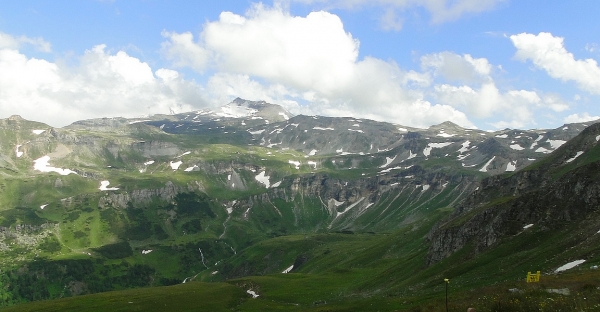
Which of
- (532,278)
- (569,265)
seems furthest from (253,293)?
(532,278)

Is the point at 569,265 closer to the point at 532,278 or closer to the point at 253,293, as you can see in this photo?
the point at 532,278

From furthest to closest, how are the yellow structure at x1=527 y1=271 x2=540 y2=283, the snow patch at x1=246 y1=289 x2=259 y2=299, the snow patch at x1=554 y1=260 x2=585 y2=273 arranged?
the snow patch at x1=246 y1=289 x2=259 y2=299, the snow patch at x1=554 y1=260 x2=585 y2=273, the yellow structure at x1=527 y1=271 x2=540 y2=283

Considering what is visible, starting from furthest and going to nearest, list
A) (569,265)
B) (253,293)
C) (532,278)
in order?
(253,293)
(569,265)
(532,278)

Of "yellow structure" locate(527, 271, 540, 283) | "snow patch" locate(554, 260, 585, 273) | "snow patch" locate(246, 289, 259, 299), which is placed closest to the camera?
"yellow structure" locate(527, 271, 540, 283)

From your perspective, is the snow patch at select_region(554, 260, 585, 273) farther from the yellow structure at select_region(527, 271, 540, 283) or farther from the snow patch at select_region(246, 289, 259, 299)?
the snow patch at select_region(246, 289, 259, 299)

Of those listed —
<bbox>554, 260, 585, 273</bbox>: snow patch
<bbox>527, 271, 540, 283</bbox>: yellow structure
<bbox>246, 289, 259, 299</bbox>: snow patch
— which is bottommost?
<bbox>246, 289, 259, 299</bbox>: snow patch

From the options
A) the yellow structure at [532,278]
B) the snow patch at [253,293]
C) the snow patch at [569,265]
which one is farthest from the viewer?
the snow patch at [253,293]

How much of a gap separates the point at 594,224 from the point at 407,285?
37718mm

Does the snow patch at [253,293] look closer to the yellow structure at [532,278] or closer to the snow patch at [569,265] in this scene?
the snow patch at [569,265]

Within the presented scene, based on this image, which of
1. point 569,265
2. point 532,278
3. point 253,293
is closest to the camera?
point 532,278

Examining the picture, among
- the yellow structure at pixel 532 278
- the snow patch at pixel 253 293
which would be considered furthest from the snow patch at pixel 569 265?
the snow patch at pixel 253 293

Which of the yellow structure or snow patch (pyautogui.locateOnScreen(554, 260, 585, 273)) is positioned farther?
snow patch (pyautogui.locateOnScreen(554, 260, 585, 273))

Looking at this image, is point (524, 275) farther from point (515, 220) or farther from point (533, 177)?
point (533, 177)

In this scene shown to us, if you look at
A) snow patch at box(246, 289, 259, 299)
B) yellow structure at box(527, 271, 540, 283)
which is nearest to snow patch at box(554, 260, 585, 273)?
yellow structure at box(527, 271, 540, 283)
